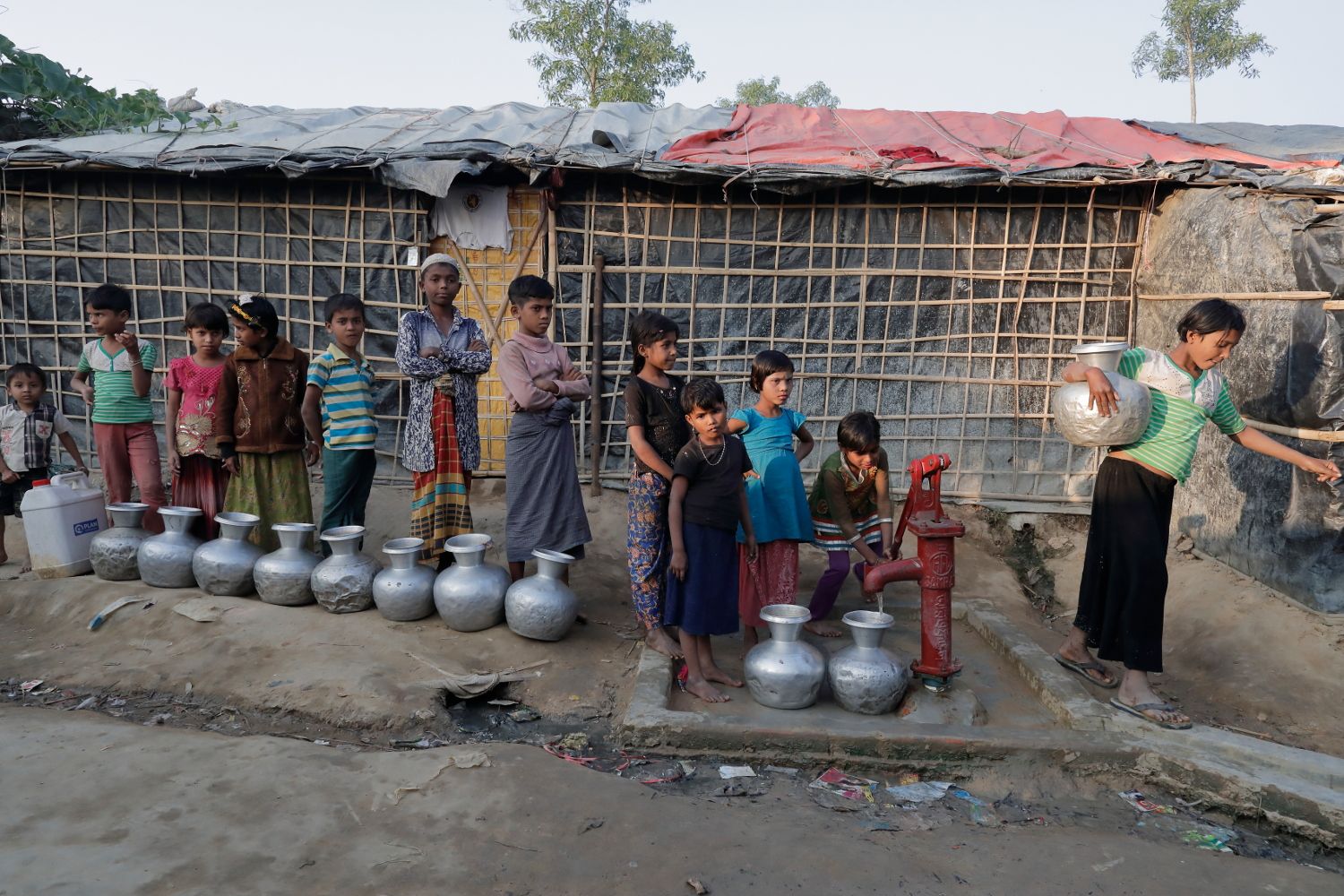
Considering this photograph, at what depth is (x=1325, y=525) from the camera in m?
4.21

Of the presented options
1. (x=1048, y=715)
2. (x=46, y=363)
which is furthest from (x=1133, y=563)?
(x=46, y=363)

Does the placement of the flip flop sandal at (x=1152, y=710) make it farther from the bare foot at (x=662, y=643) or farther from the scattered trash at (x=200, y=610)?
the scattered trash at (x=200, y=610)

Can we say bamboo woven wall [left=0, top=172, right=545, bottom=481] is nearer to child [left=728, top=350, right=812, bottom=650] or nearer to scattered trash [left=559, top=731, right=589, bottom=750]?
child [left=728, top=350, right=812, bottom=650]

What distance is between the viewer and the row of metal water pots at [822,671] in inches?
128

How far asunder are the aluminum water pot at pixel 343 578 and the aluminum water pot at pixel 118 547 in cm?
107

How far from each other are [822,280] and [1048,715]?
3.54 metres

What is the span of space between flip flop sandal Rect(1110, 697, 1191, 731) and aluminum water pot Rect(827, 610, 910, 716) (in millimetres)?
804

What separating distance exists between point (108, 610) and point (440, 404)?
1793 mm

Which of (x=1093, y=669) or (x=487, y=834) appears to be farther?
(x=1093, y=669)

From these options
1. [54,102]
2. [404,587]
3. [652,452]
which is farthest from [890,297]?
[54,102]

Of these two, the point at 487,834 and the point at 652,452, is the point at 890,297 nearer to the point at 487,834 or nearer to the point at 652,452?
the point at 652,452

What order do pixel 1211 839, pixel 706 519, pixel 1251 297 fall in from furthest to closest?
pixel 1251 297 → pixel 706 519 → pixel 1211 839

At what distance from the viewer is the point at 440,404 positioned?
423 centimetres

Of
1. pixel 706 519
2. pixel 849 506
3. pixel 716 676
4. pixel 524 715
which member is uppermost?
pixel 706 519
